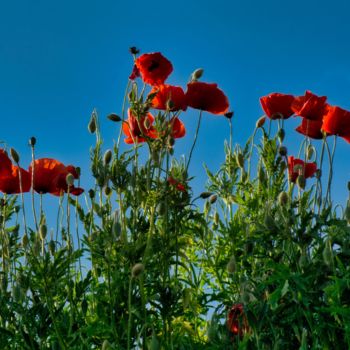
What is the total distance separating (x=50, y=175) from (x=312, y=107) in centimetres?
139

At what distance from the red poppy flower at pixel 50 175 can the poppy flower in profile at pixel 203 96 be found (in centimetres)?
71

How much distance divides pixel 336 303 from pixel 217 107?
4.62 feet

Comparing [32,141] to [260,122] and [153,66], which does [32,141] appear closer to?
[153,66]

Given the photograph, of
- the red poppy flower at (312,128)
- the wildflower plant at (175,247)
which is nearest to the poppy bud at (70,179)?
the wildflower plant at (175,247)

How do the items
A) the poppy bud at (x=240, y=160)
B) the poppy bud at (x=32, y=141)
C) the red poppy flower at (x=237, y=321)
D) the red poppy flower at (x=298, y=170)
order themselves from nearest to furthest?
the red poppy flower at (x=237, y=321), the poppy bud at (x=32, y=141), the red poppy flower at (x=298, y=170), the poppy bud at (x=240, y=160)

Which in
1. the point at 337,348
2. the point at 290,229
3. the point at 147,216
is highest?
the point at 147,216

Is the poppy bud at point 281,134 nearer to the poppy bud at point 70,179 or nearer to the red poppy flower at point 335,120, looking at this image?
the red poppy flower at point 335,120

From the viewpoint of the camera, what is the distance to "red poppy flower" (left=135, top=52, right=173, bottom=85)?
339 cm

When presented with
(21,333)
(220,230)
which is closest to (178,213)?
(220,230)

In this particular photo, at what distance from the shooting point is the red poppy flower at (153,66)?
3.39 metres

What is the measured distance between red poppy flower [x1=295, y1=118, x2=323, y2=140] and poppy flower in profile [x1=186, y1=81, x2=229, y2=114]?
1.96ft

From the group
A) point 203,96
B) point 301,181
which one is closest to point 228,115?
point 203,96

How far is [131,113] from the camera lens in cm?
338

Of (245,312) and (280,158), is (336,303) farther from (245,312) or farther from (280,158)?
(280,158)
